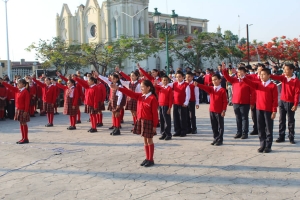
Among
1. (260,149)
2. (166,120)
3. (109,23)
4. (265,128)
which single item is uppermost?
(109,23)

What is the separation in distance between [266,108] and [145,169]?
265cm

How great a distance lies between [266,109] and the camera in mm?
6883

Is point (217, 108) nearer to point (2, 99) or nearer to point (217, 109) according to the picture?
point (217, 109)

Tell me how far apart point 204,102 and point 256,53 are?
15.5 metres

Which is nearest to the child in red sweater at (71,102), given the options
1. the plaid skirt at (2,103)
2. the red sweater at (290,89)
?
the plaid skirt at (2,103)

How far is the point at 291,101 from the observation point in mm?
7523

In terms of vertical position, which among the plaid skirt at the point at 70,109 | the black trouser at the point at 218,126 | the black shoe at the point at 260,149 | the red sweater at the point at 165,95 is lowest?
the black shoe at the point at 260,149

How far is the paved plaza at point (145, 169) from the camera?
16.2 feet

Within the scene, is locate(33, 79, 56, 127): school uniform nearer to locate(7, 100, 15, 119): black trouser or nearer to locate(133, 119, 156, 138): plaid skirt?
locate(7, 100, 15, 119): black trouser

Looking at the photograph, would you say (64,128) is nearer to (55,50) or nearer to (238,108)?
(238,108)

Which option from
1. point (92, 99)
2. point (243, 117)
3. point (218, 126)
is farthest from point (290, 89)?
point (92, 99)

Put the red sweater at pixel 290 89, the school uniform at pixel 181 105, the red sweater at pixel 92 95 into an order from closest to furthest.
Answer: the red sweater at pixel 290 89 → the school uniform at pixel 181 105 → the red sweater at pixel 92 95

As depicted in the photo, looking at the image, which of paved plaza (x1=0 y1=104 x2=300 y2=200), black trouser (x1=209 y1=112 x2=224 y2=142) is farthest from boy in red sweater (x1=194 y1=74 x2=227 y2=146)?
paved plaza (x1=0 y1=104 x2=300 y2=200)

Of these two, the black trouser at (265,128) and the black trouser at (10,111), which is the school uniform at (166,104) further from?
the black trouser at (10,111)
